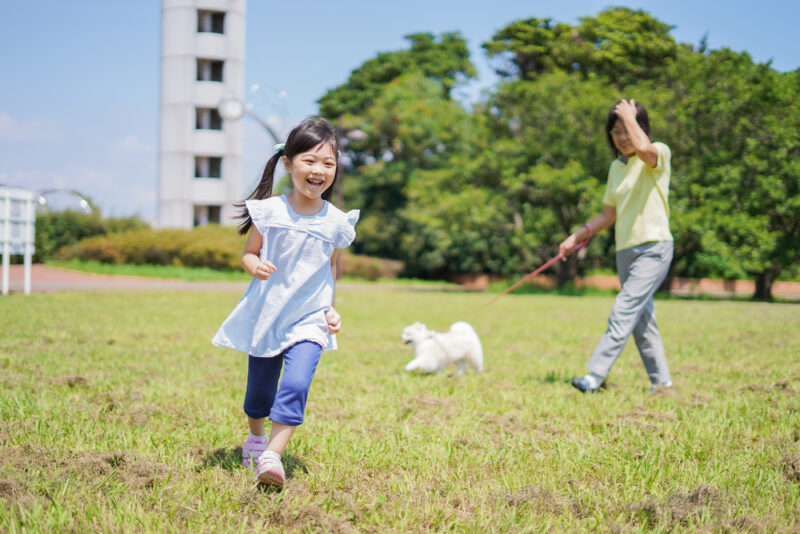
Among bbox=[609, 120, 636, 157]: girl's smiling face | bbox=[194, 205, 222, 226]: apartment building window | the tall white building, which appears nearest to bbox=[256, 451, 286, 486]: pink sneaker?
bbox=[609, 120, 636, 157]: girl's smiling face

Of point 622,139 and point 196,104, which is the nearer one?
point 622,139

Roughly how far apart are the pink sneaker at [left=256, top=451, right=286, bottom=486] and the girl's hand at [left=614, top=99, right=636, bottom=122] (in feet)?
10.5

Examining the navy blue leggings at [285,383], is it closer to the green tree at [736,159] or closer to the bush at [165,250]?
the green tree at [736,159]

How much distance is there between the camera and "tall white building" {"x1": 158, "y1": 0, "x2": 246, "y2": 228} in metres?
32.9

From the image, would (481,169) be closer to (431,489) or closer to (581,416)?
(581,416)

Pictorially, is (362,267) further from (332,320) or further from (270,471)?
(270,471)

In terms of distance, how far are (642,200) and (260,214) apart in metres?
2.97

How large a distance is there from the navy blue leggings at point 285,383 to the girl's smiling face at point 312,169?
2.13 feet

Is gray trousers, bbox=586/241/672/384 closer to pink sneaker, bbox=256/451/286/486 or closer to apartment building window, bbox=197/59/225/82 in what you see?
pink sneaker, bbox=256/451/286/486

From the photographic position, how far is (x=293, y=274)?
269 cm

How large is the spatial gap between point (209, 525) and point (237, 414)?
1.72 meters

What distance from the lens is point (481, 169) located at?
22688mm

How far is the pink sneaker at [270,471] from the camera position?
7.82ft

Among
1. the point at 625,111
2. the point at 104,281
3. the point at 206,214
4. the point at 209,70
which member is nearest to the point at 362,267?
the point at 206,214
